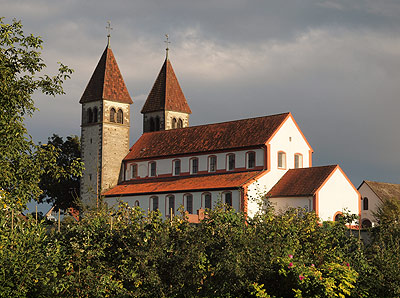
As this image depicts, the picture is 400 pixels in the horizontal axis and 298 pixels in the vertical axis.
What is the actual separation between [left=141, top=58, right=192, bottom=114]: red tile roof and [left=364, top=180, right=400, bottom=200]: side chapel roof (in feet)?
75.7

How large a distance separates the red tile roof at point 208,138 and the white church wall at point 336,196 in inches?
277

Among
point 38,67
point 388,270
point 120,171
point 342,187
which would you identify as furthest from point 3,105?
point 120,171

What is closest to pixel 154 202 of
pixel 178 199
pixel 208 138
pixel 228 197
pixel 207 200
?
pixel 178 199

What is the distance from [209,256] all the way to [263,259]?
65.6 inches

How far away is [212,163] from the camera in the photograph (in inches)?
2445

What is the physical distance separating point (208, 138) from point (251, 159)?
6718 millimetres

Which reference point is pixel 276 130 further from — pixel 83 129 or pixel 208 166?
pixel 83 129

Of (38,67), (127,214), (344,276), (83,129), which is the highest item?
(83,129)

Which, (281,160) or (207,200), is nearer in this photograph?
(207,200)

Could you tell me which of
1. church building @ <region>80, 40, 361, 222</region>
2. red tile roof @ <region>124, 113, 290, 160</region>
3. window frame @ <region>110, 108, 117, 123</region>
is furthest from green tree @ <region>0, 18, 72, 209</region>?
window frame @ <region>110, 108, 117, 123</region>

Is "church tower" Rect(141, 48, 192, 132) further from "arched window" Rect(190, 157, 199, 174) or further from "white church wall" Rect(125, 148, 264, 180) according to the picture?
"arched window" Rect(190, 157, 199, 174)

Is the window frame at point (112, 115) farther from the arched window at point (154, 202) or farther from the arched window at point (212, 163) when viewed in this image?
the arched window at point (212, 163)

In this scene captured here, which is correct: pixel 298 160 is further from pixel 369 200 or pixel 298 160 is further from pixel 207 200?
pixel 369 200

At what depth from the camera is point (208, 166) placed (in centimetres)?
6238
